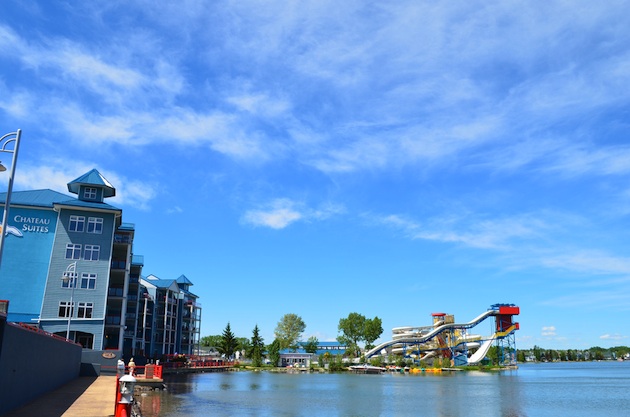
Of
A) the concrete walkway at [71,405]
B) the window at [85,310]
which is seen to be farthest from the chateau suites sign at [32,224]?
the concrete walkway at [71,405]

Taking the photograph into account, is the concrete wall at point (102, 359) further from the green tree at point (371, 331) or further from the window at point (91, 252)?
the green tree at point (371, 331)

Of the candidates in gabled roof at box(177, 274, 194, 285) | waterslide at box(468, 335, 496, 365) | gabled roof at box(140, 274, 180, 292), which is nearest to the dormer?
gabled roof at box(140, 274, 180, 292)

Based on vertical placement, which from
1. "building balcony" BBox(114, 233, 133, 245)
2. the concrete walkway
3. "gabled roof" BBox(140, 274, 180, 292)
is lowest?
the concrete walkway

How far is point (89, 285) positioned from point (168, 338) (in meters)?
47.4

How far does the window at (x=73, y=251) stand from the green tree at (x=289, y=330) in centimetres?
10265

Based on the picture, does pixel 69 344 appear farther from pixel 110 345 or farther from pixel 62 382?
pixel 110 345

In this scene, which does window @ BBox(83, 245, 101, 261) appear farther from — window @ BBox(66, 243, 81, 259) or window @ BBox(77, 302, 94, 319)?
window @ BBox(77, 302, 94, 319)

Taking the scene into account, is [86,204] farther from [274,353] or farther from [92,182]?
[274,353]

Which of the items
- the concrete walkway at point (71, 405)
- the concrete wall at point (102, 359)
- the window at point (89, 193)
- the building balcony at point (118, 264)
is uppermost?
the window at point (89, 193)

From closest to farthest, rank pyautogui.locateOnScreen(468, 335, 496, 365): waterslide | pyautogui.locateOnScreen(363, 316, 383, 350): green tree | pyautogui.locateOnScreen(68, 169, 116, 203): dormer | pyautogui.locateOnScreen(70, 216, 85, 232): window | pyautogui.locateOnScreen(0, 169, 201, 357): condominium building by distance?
pyautogui.locateOnScreen(0, 169, 201, 357): condominium building < pyautogui.locateOnScreen(70, 216, 85, 232): window < pyautogui.locateOnScreen(68, 169, 116, 203): dormer < pyautogui.locateOnScreen(468, 335, 496, 365): waterslide < pyautogui.locateOnScreen(363, 316, 383, 350): green tree

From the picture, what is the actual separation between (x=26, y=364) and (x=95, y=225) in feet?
128

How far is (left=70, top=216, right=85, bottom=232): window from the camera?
5991 cm

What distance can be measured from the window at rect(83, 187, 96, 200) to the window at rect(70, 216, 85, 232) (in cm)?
319

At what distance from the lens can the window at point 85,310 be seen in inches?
2287
